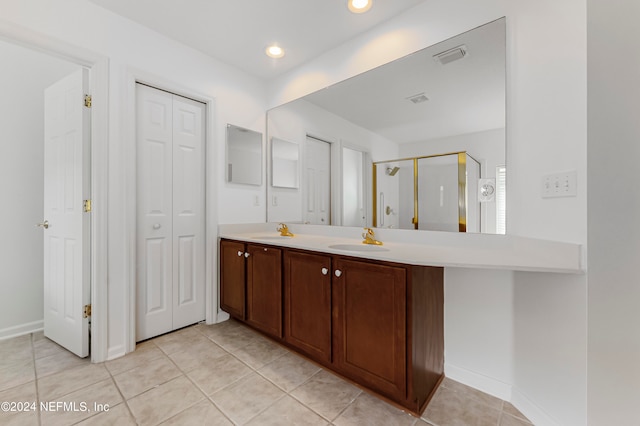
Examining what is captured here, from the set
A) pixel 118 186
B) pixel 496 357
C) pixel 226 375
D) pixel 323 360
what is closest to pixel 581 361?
pixel 496 357

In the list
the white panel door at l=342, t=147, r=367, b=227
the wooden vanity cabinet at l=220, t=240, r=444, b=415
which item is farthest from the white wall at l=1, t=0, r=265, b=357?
the white panel door at l=342, t=147, r=367, b=227

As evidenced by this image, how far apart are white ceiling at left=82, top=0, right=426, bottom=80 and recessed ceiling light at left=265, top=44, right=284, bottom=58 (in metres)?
0.05

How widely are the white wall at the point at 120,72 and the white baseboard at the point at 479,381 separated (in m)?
2.12

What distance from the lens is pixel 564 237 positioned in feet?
3.74

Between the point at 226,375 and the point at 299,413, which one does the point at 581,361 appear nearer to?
the point at 299,413

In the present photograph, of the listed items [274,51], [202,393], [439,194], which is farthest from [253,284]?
[274,51]

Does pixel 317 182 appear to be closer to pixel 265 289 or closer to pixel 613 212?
pixel 265 289

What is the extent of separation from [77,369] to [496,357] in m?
2.56

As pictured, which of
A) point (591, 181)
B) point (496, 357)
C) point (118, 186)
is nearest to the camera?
point (591, 181)

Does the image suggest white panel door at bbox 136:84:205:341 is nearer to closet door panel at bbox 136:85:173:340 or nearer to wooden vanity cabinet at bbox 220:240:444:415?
closet door panel at bbox 136:85:173:340

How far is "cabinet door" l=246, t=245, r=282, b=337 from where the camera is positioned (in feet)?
6.19

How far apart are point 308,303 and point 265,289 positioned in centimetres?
45

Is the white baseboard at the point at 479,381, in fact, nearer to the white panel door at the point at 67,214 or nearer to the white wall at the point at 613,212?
the white wall at the point at 613,212

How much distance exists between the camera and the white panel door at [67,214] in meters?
1.79
